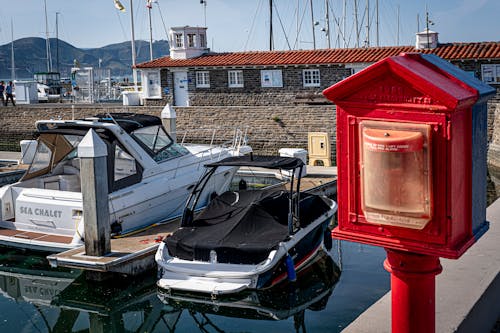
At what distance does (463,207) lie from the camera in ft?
9.64

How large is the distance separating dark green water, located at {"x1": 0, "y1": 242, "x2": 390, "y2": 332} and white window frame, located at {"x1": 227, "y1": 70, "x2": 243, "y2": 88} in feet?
72.6

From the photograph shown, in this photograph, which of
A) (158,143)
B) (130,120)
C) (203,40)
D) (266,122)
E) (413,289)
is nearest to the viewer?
(413,289)

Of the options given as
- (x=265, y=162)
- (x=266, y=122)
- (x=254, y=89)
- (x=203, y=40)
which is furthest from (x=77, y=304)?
(x=203, y=40)

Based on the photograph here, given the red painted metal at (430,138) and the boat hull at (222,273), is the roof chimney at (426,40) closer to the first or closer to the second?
the boat hull at (222,273)

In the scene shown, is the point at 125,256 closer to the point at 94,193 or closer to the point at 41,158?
the point at 94,193

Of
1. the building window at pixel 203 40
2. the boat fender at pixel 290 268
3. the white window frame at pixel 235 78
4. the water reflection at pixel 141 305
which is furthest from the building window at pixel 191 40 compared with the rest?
the boat fender at pixel 290 268

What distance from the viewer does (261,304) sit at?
9883mm

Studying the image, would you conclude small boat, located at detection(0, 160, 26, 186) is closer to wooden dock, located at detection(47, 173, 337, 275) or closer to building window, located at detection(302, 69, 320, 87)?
wooden dock, located at detection(47, 173, 337, 275)

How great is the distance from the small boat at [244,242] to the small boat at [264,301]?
29cm

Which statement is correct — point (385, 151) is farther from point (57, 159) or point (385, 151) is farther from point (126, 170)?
point (57, 159)

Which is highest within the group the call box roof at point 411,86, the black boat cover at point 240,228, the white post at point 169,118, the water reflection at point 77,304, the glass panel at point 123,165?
the call box roof at point 411,86

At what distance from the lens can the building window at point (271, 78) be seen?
106ft

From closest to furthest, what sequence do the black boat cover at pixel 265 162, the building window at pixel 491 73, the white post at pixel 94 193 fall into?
the white post at pixel 94 193 < the black boat cover at pixel 265 162 < the building window at pixel 491 73

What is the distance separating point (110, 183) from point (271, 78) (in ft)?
69.2
